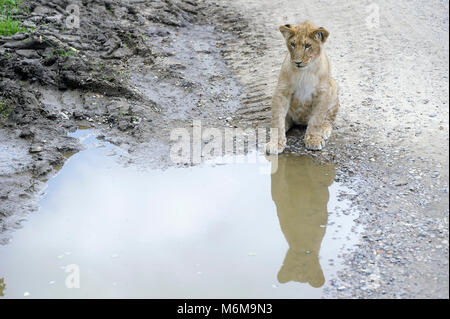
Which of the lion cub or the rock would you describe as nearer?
the lion cub

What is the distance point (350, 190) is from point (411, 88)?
234 centimetres

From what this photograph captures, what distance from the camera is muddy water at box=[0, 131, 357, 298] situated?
511cm

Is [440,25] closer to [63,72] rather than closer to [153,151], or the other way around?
[153,151]

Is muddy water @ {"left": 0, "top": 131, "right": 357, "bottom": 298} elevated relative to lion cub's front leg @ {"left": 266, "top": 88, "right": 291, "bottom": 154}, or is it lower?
lower

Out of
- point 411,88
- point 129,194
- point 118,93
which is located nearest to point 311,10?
point 411,88

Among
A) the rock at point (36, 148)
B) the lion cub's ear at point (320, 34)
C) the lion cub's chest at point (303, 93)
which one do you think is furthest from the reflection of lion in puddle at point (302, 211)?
the rock at point (36, 148)

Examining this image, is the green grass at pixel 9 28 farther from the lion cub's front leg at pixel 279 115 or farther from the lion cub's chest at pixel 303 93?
the lion cub's chest at pixel 303 93

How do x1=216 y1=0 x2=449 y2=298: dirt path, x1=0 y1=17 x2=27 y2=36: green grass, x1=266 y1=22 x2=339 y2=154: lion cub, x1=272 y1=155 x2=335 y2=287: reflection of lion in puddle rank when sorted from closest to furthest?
1. x1=216 y1=0 x2=449 y2=298: dirt path
2. x1=272 y1=155 x2=335 y2=287: reflection of lion in puddle
3. x1=266 y1=22 x2=339 y2=154: lion cub
4. x1=0 y1=17 x2=27 y2=36: green grass

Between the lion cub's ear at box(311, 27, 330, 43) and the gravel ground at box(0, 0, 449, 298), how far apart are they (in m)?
1.25

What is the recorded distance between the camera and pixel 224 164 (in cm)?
696

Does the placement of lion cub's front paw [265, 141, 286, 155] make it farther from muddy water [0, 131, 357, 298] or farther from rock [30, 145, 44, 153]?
rock [30, 145, 44, 153]

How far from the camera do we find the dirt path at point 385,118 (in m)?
5.01

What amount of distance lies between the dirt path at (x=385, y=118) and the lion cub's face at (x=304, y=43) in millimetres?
1059

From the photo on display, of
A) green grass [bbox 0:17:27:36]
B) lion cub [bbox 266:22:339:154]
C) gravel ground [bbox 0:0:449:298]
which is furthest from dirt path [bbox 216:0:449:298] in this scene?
green grass [bbox 0:17:27:36]
